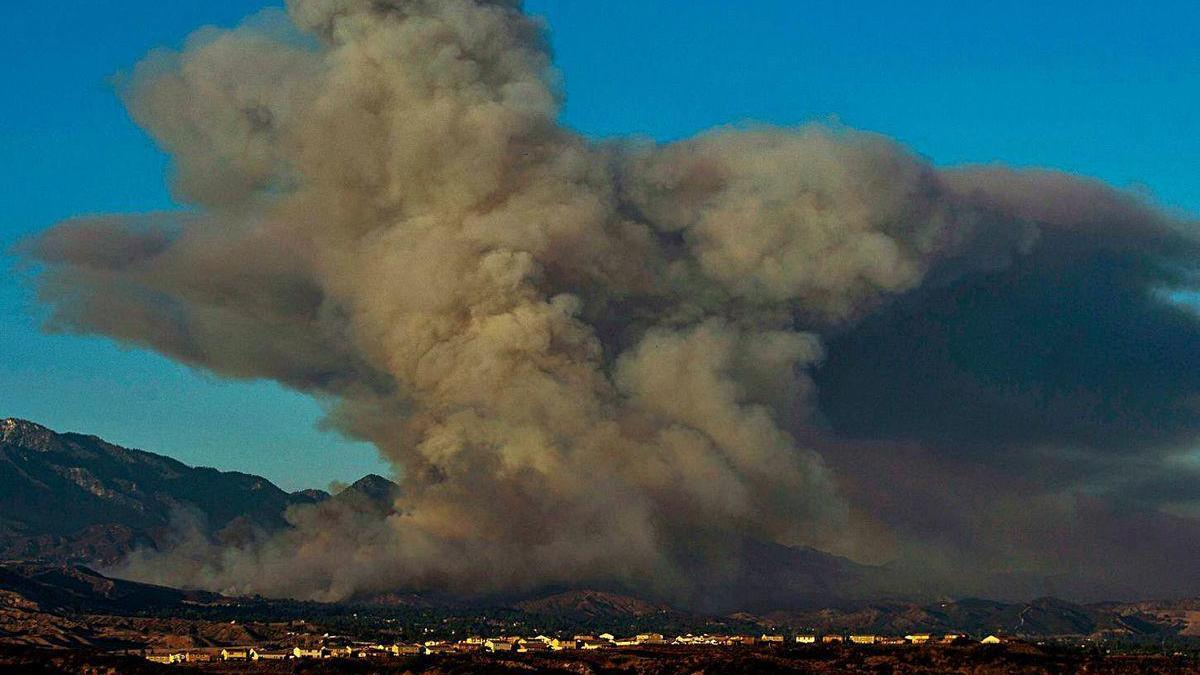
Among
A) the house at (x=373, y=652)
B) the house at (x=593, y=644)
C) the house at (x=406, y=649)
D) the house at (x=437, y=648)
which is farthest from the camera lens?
the house at (x=593, y=644)

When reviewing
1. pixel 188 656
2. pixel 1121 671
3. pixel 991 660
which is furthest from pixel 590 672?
pixel 188 656

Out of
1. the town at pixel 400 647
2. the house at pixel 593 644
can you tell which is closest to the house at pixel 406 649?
the town at pixel 400 647

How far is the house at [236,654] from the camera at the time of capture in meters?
157

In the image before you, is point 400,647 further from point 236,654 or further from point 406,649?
point 236,654

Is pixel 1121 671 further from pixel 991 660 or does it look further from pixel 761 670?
pixel 761 670

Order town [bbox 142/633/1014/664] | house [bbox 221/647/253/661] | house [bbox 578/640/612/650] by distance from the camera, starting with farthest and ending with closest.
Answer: house [bbox 578/640/612/650] → house [bbox 221/647/253/661] → town [bbox 142/633/1014/664]

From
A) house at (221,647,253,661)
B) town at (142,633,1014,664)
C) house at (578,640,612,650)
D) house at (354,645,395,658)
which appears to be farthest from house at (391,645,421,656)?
house at (578,640,612,650)

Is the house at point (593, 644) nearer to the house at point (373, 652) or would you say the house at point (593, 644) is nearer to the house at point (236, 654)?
the house at point (373, 652)

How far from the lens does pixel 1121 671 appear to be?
12219 centimetres

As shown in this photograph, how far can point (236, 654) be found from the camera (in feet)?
540

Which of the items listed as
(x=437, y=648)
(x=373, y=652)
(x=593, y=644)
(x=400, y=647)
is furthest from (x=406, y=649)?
(x=593, y=644)

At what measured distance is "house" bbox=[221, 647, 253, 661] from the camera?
514ft

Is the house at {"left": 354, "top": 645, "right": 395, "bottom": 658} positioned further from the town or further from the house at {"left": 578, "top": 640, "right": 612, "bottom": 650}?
the house at {"left": 578, "top": 640, "right": 612, "bottom": 650}

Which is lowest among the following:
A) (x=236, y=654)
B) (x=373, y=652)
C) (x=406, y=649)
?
(x=236, y=654)
